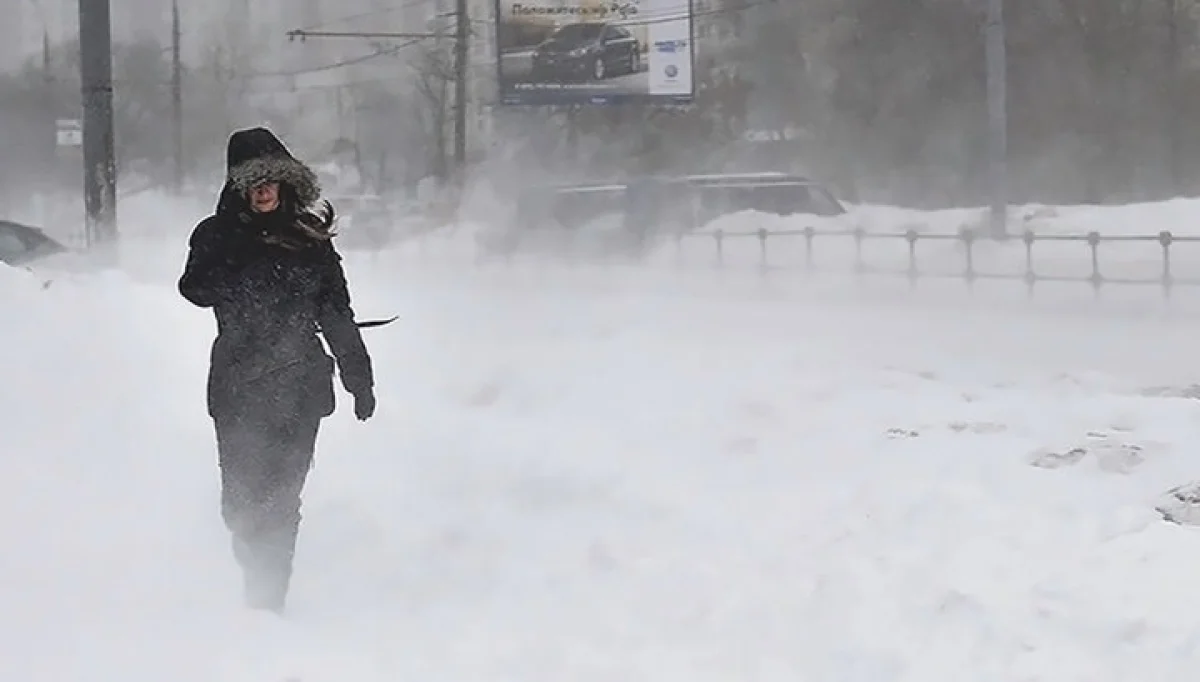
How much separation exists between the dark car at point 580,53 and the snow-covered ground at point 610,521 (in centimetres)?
1902

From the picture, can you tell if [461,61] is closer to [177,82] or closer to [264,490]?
[177,82]

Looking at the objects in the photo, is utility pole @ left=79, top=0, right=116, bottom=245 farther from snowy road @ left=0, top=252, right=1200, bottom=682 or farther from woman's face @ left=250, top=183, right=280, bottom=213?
woman's face @ left=250, top=183, right=280, bottom=213

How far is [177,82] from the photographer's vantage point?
174ft

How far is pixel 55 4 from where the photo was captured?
120ft

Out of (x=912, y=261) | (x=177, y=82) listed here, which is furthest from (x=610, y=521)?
(x=177, y=82)

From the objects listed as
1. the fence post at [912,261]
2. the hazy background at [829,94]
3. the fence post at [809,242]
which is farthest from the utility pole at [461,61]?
the fence post at [912,261]

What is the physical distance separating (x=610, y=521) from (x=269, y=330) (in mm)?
2089

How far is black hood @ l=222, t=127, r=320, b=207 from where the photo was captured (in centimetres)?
513

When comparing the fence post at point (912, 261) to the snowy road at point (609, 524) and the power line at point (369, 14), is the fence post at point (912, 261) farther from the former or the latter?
the power line at point (369, 14)

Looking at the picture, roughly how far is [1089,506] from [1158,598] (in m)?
1.17

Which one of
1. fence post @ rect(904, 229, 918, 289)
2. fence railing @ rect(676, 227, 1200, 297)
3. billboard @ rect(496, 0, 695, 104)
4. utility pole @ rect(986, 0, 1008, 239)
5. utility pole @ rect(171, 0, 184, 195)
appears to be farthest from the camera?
utility pole @ rect(171, 0, 184, 195)

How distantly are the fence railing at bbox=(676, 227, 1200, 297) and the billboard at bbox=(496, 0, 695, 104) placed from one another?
23.2ft

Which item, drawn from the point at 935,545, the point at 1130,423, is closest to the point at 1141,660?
the point at 935,545

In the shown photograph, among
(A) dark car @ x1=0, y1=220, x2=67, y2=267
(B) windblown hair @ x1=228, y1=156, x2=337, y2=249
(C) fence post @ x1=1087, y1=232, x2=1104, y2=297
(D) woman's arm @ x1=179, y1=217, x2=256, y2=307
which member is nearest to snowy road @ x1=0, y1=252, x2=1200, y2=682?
(D) woman's arm @ x1=179, y1=217, x2=256, y2=307
